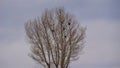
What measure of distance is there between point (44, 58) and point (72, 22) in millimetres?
2467

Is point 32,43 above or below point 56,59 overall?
above

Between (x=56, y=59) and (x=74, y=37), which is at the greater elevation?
(x=74, y=37)

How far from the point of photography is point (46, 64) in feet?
51.1

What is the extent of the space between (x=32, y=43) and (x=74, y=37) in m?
2.36

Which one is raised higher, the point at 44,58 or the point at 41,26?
the point at 41,26

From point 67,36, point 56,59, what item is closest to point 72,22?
point 67,36

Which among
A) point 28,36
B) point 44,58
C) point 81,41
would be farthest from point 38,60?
point 81,41

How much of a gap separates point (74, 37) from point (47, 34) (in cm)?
147

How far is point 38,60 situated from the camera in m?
15.8

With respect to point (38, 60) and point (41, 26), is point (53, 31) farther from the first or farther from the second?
point (38, 60)

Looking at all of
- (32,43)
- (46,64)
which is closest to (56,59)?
(46,64)

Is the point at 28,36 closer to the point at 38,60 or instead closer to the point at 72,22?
the point at 38,60

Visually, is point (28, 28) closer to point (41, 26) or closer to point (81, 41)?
point (41, 26)

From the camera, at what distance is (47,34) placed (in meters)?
15.5
